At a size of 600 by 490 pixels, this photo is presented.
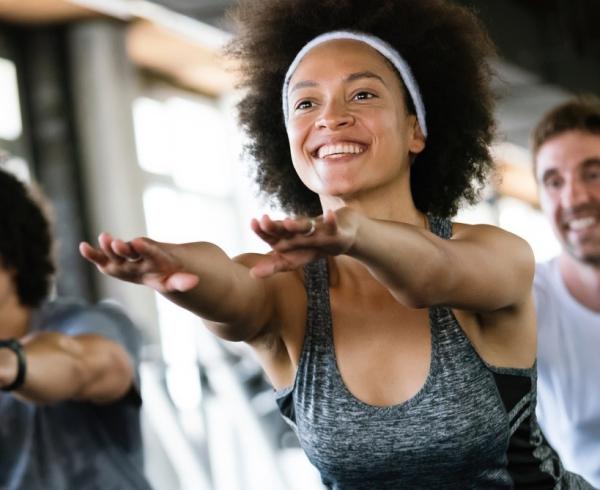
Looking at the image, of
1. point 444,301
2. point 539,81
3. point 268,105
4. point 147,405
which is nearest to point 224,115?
point 539,81

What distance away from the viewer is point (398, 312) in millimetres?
2008

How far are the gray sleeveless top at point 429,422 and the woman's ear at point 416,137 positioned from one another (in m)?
0.32

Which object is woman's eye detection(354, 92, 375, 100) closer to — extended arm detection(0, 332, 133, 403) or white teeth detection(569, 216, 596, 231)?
extended arm detection(0, 332, 133, 403)

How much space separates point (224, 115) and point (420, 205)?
22.5ft

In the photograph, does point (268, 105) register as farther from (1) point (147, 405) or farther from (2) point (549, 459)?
(1) point (147, 405)

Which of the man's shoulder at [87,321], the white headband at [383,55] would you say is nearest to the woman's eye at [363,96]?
the white headband at [383,55]

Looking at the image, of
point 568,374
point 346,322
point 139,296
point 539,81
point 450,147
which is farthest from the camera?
point 539,81

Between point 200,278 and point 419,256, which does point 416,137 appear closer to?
point 419,256

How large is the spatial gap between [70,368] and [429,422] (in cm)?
90

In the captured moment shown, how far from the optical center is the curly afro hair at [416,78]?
84.8 inches

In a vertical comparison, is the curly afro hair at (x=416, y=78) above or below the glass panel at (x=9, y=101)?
below

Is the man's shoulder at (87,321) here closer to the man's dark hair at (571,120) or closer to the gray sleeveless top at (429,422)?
the gray sleeveless top at (429,422)

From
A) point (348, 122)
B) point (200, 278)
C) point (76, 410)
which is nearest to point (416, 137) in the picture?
point (348, 122)

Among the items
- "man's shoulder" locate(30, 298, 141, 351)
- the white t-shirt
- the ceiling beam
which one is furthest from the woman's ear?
the ceiling beam
